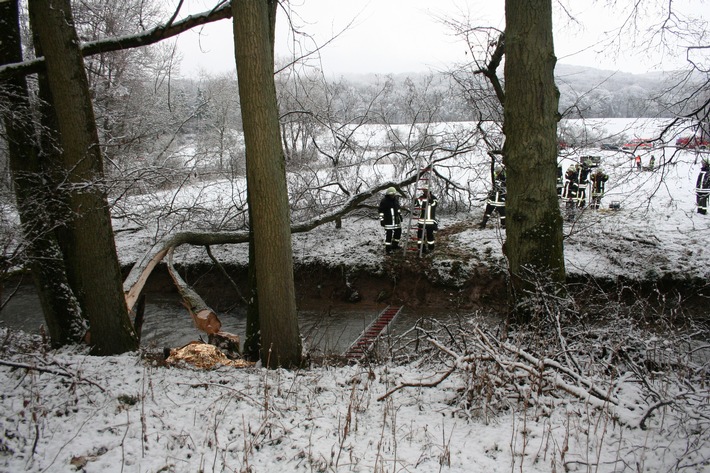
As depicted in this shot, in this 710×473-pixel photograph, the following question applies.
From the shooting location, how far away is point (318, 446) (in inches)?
123

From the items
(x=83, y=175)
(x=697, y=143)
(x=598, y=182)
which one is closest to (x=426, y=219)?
(x=598, y=182)

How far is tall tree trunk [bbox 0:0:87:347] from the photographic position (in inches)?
229

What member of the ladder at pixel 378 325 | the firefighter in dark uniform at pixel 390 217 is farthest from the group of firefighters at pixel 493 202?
the ladder at pixel 378 325

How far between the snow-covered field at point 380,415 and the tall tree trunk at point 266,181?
2.29ft

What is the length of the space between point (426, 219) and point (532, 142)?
738 cm

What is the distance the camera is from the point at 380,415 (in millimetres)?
3697

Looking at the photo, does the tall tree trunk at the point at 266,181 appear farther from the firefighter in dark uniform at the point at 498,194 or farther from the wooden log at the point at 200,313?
the firefighter in dark uniform at the point at 498,194

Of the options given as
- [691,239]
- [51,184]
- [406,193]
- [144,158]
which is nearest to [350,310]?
[406,193]

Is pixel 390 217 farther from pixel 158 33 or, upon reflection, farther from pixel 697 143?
pixel 158 33

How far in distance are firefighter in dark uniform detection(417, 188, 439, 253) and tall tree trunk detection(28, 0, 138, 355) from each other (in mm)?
8136

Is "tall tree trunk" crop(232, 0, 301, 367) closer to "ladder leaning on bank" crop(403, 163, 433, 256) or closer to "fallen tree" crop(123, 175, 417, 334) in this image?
"fallen tree" crop(123, 175, 417, 334)

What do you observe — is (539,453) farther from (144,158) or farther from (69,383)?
(144,158)

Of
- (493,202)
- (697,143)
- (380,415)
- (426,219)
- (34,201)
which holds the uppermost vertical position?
(697,143)

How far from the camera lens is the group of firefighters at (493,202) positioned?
487 inches
